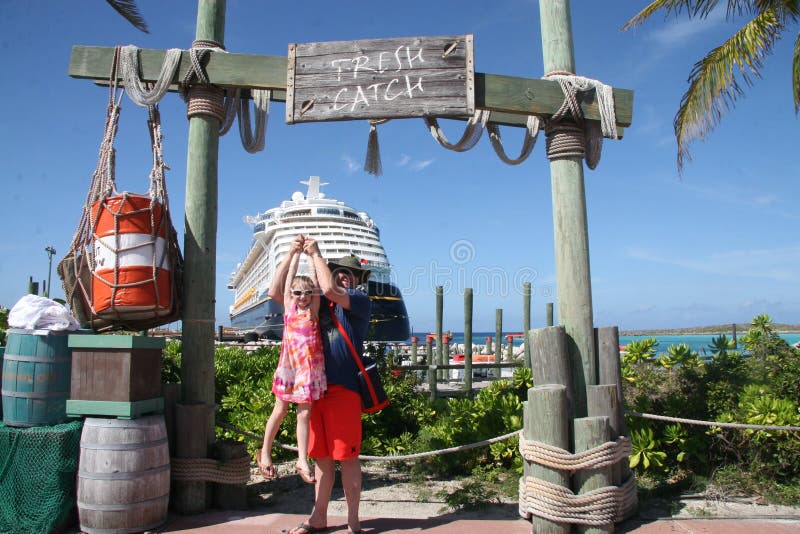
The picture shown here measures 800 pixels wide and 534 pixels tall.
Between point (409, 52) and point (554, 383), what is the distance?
2373 millimetres

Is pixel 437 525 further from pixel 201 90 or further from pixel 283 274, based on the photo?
pixel 201 90

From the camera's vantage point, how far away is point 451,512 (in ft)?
12.5

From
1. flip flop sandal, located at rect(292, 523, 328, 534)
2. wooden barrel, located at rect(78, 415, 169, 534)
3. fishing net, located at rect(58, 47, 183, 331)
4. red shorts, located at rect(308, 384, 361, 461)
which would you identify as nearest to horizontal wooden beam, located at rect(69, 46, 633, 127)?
fishing net, located at rect(58, 47, 183, 331)

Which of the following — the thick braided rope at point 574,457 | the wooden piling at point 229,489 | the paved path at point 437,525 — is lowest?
the paved path at point 437,525

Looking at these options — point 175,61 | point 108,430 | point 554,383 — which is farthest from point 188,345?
point 554,383

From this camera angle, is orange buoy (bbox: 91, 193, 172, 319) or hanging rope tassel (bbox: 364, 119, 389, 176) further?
hanging rope tassel (bbox: 364, 119, 389, 176)

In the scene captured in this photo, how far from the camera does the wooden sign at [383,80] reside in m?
3.81

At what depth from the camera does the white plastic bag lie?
3.33m

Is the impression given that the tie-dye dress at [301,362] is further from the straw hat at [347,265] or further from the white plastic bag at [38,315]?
the white plastic bag at [38,315]

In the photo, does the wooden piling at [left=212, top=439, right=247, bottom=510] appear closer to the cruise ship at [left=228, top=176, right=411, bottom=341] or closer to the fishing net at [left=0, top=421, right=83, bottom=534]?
the fishing net at [left=0, top=421, right=83, bottom=534]

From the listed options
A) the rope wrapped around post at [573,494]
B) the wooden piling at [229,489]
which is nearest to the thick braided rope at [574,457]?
the rope wrapped around post at [573,494]

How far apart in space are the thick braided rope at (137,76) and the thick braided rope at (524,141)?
2.24 m

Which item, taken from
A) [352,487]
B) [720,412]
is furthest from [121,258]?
[720,412]

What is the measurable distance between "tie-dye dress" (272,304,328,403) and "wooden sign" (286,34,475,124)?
4.76 ft
